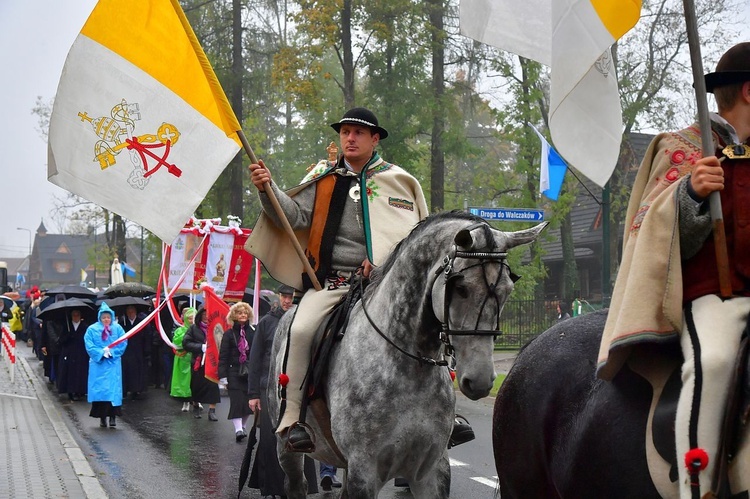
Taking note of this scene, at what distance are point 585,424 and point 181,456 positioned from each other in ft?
31.6

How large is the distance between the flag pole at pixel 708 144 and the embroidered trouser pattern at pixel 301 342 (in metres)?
3.48

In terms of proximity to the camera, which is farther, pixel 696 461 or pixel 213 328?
pixel 213 328

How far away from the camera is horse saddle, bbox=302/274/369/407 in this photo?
624cm

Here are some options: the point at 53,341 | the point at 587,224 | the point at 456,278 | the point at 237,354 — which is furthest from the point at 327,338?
the point at 587,224

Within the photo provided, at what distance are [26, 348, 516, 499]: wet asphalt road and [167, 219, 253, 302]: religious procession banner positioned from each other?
8.56 ft

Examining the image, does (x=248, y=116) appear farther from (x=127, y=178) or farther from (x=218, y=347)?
(x=127, y=178)

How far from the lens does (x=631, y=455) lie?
11.8ft

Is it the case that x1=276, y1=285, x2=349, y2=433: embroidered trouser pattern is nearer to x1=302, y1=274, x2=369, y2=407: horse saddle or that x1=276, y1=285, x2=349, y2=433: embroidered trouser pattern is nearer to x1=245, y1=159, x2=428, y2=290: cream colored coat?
x1=302, y1=274, x2=369, y2=407: horse saddle

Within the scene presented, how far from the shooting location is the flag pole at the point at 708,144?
3.32 m

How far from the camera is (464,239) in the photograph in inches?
202

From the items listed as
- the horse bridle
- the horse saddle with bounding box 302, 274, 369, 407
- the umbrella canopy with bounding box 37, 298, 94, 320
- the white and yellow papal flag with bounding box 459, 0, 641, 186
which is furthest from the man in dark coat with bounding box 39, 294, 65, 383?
the white and yellow papal flag with bounding box 459, 0, 641, 186

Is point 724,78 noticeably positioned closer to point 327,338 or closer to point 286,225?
point 327,338

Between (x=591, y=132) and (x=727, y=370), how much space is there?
3.41 feet

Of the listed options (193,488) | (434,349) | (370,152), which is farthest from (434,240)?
(193,488)
